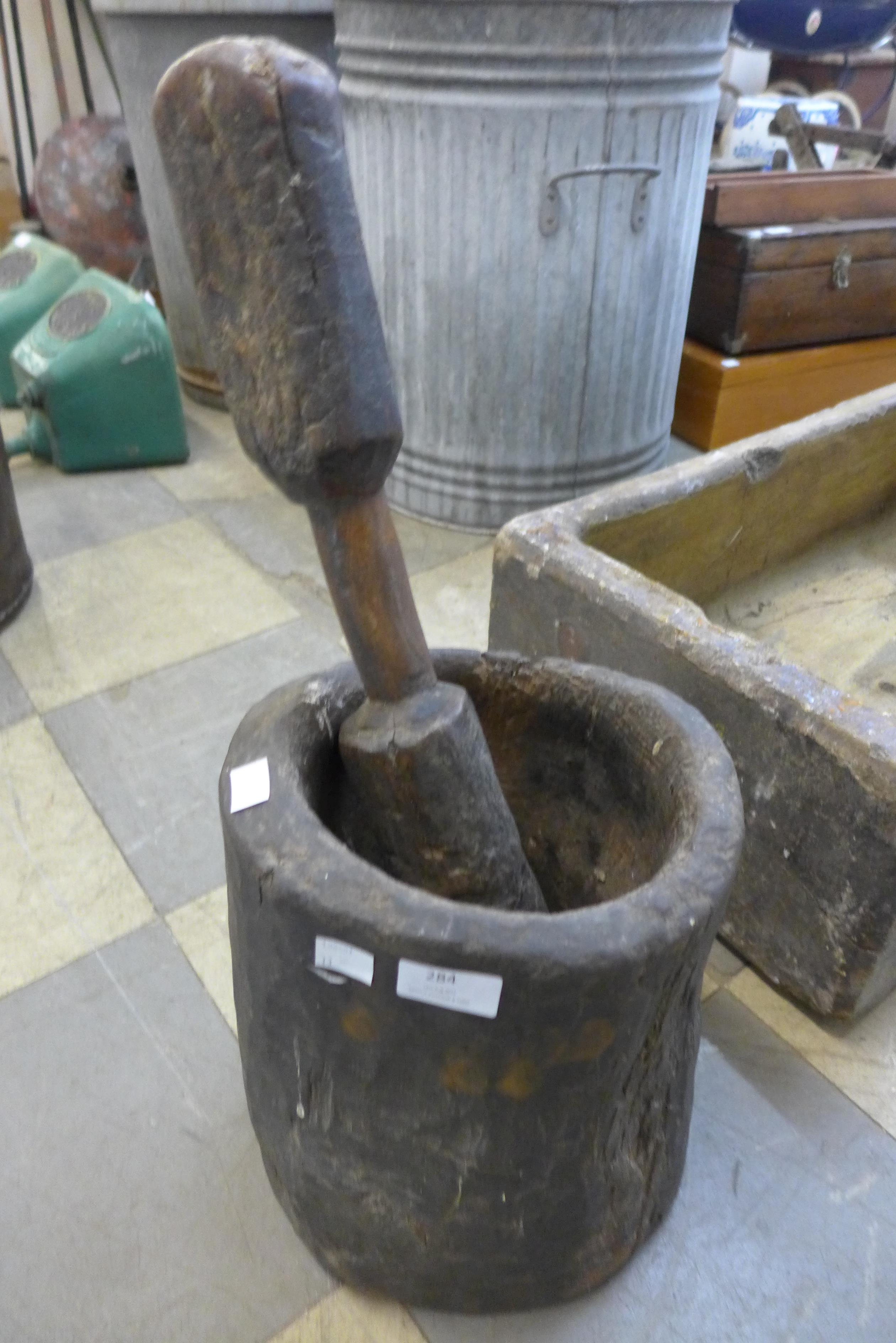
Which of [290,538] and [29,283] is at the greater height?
[29,283]

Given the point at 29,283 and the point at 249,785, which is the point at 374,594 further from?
the point at 29,283

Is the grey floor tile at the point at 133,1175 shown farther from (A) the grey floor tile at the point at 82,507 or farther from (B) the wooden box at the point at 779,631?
(A) the grey floor tile at the point at 82,507

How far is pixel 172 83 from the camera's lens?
54 cm

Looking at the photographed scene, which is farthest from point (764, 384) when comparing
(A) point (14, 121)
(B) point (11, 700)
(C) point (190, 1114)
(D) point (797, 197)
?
(A) point (14, 121)

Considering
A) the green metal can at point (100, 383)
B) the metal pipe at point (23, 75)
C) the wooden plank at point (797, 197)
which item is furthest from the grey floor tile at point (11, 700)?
the metal pipe at point (23, 75)

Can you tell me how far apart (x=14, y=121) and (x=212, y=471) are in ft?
6.95

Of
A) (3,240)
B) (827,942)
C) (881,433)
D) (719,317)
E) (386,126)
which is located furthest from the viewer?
(3,240)

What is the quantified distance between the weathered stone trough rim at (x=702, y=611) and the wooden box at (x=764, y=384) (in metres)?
0.89

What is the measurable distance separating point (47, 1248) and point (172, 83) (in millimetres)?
966

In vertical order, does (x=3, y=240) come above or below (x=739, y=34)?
below

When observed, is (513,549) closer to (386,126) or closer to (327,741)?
(327,741)

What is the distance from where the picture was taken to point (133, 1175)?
0.99 metres

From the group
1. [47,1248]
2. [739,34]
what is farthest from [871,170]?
[47,1248]

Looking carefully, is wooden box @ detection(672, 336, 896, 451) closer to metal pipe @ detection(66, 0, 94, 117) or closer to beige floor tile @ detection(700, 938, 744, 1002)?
beige floor tile @ detection(700, 938, 744, 1002)
